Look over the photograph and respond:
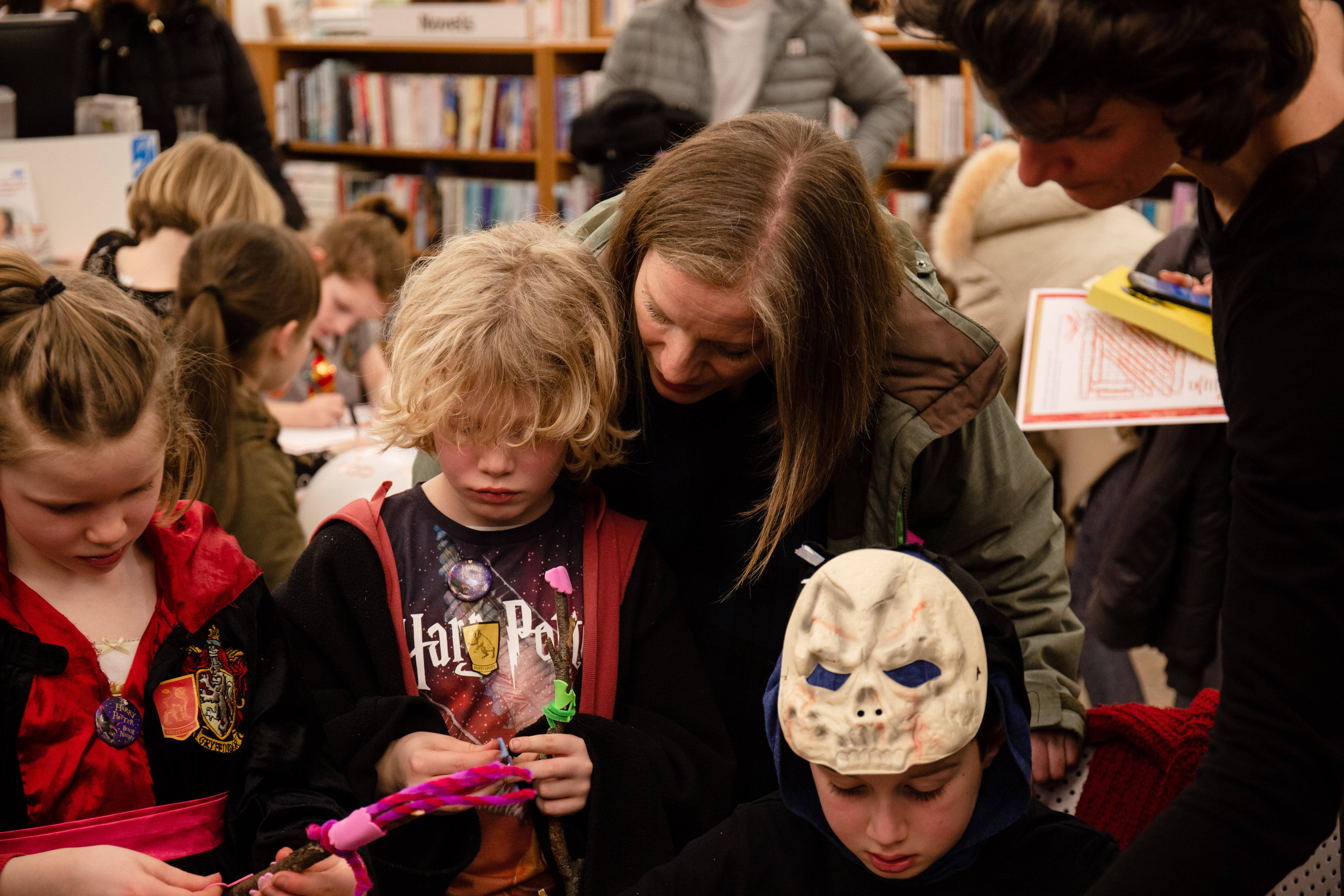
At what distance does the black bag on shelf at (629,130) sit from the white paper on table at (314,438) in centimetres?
96

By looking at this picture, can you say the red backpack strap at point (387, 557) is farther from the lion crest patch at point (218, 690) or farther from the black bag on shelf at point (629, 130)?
the black bag on shelf at point (629, 130)

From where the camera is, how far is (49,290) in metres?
1.22

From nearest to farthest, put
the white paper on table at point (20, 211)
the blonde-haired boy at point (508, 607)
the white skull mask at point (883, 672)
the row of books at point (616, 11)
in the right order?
the white skull mask at point (883, 672) < the blonde-haired boy at point (508, 607) < the white paper on table at point (20, 211) < the row of books at point (616, 11)

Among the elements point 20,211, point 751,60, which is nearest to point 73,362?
point 20,211

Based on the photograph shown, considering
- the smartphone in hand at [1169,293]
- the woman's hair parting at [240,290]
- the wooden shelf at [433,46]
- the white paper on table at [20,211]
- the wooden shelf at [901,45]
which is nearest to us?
the smartphone in hand at [1169,293]

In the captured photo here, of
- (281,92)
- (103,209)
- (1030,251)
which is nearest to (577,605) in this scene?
(1030,251)

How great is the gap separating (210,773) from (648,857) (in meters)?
0.52

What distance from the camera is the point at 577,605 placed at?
1.51 m

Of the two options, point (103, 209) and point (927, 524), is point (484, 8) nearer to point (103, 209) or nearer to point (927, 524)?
point (103, 209)

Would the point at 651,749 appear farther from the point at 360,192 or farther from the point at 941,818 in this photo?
the point at 360,192

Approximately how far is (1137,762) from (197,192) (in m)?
2.67

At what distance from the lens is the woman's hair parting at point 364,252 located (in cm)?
382

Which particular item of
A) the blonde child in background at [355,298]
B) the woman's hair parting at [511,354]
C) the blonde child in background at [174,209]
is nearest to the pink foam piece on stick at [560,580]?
the woman's hair parting at [511,354]

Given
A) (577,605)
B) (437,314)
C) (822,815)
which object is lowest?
(822,815)
